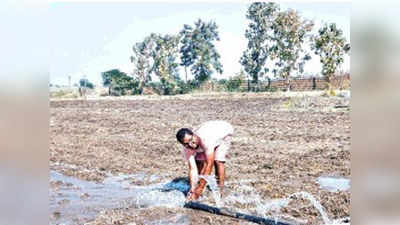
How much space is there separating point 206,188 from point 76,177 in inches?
43.7

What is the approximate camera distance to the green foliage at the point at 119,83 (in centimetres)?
433

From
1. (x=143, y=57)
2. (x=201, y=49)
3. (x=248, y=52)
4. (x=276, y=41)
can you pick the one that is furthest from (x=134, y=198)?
(x=276, y=41)

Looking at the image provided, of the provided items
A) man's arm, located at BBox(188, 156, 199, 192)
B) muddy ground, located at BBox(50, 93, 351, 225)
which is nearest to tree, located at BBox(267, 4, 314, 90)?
muddy ground, located at BBox(50, 93, 351, 225)

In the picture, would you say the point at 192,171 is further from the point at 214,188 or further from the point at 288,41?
the point at 288,41

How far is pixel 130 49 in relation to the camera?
4320mm

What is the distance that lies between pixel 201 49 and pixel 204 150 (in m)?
0.94

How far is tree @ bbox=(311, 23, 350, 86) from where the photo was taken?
4172 millimetres

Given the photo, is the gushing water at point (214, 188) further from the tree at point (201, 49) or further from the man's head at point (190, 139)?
the tree at point (201, 49)

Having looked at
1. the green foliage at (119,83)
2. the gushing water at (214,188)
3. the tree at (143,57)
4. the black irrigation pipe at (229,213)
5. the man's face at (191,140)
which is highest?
the tree at (143,57)

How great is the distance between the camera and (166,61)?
4.39 meters

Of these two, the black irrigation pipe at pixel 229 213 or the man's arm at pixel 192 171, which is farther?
the man's arm at pixel 192 171

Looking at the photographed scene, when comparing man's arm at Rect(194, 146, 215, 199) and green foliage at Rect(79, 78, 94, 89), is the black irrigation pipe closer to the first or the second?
man's arm at Rect(194, 146, 215, 199)

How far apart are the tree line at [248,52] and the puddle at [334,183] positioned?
0.76 metres

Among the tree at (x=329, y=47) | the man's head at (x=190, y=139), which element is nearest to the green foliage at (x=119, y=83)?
the man's head at (x=190, y=139)
